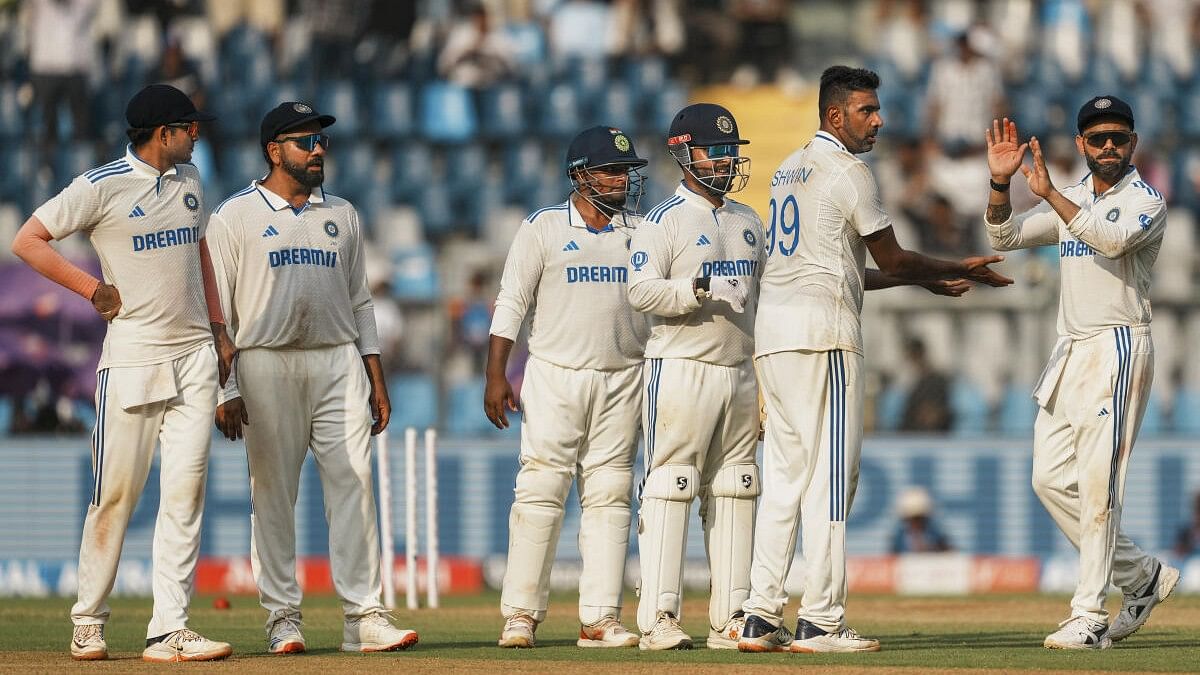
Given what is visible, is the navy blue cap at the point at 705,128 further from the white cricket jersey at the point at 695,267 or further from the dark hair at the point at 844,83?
the dark hair at the point at 844,83

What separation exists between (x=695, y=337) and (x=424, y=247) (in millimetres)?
10846

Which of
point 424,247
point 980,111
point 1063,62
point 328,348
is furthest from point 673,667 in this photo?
point 1063,62

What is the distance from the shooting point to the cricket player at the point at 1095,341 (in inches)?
320

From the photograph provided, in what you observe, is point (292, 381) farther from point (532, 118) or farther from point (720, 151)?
point (532, 118)

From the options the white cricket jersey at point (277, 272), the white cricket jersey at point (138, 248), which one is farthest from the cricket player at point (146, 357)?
the white cricket jersey at point (277, 272)

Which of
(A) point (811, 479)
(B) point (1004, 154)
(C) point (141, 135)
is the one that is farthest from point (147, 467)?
(B) point (1004, 154)

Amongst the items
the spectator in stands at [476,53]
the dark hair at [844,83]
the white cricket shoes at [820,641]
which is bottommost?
the white cricket shoes at [820,641]

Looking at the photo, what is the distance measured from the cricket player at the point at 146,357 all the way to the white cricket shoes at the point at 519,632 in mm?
1399

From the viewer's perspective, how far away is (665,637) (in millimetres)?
8344

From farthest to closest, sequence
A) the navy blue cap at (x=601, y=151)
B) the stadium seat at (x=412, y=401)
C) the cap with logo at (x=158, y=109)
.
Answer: the stadium seat at (x=412, y=401)
the navy blue cap at (x=601, y=151)
the cap with logo at (x=158, y=109)

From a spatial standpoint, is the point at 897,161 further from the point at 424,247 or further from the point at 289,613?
the point at 289,613

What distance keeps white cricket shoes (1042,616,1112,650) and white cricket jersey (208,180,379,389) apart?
345cm

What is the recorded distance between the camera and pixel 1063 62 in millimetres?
21000

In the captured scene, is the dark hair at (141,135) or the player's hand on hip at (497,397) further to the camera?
the player's hand on hip at (497,397)
